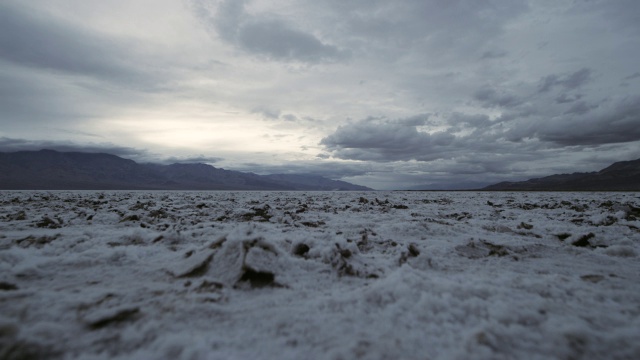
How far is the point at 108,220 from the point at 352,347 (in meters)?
7.47

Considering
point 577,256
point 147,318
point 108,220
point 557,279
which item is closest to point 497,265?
point 557,279

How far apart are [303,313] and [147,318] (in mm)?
1011

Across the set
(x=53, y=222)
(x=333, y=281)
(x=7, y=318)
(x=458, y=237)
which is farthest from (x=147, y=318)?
(x=53, y=222)

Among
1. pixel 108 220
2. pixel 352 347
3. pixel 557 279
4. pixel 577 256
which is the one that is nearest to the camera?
pixel 352 347

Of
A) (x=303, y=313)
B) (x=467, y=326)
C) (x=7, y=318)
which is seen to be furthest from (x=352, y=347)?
(x=7, y=318)

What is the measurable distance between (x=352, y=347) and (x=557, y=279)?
2380 mm

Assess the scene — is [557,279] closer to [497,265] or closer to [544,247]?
[497,265]

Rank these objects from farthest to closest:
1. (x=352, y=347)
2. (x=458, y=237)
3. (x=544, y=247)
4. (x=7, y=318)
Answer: (x=458, y=237), (x=544, y=247), (x=7, y=318), (x=352, y=347)

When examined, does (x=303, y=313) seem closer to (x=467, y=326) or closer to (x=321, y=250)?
(x=467, y=326)

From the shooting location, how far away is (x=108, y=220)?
731 centimetres

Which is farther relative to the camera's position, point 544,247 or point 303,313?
point 544,247

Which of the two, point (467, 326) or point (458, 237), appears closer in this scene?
point (467, 326)

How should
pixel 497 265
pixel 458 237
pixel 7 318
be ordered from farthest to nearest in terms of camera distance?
pixel 458 237
pixel 497 265
pixel 7 318

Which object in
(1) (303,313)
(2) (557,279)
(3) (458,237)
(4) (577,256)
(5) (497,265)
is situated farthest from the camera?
(3) (458,237)
